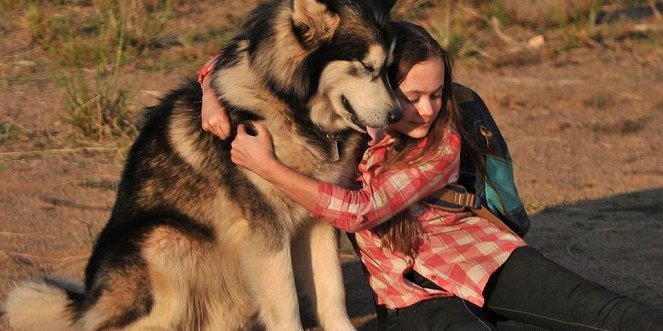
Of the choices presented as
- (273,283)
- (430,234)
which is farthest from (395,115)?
(273,283)

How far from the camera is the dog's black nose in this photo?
350 cm

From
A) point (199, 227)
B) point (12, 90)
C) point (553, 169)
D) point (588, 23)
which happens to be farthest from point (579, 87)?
point (199, 227)

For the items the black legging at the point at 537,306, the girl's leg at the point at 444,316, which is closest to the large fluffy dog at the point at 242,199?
the girl's leg at the point at 444,316

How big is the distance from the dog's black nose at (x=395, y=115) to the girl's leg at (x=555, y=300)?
0.69 m

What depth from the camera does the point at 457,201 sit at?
3.77 meters

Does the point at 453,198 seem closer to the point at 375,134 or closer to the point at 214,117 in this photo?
Answer: the point at 375,134

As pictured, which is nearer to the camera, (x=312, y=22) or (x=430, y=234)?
(x=312, y=22)

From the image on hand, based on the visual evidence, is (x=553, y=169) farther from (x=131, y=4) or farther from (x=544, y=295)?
(x=131, y=4)

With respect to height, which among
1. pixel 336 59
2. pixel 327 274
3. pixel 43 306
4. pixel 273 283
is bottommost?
pixel 43 306

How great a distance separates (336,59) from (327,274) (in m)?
0.85

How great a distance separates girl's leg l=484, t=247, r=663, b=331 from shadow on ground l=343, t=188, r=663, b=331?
0.58 m

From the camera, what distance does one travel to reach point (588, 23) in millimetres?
8453

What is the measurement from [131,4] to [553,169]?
3.56 metres

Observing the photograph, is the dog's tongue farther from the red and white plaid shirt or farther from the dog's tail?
the dog's tail
